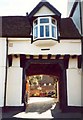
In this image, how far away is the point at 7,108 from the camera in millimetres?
15320

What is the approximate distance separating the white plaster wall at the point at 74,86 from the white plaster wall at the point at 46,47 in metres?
1.31

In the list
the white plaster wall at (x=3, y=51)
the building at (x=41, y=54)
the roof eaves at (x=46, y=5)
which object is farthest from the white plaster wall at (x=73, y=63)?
the white plaster wall at (x=3, y=51)

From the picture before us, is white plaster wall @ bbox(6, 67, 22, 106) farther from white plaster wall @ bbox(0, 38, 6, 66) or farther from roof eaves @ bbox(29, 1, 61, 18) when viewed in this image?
roof eaves @ bbox(29, 1, 61, 18)

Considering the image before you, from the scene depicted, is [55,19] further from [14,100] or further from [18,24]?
[14,100]

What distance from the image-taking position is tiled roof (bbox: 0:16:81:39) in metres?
16.3

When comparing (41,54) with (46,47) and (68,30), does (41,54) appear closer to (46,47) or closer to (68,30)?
(46,47)

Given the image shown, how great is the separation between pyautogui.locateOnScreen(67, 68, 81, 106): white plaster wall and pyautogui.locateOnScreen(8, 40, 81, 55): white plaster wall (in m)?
1.31

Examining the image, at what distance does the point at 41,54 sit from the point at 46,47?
0.58 m

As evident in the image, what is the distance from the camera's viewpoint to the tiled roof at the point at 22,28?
641 inches

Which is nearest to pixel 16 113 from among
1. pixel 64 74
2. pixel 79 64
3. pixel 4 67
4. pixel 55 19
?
pixel 4 67

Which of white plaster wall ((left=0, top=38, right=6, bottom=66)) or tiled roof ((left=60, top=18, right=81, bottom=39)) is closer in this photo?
white plaster wall ((left=0, top=38, right=6, bottom=66))

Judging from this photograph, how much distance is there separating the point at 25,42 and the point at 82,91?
16.1ft

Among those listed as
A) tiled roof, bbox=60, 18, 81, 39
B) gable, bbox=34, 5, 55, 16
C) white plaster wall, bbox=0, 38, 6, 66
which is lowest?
white plaster wall, bbox=0, 38, 6, 66

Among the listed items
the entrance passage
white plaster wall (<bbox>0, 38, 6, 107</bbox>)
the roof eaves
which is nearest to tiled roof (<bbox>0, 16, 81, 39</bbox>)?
white plaster wall (<bbox>0, 38, 6, 107</bbox>)
